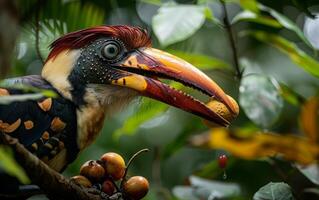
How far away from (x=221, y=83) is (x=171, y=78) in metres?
2.08

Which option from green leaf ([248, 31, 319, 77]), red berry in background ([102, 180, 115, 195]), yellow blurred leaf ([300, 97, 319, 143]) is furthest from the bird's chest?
yellow blurred leaf ([300, 97, 319, 143])

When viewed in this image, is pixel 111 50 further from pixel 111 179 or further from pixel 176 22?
pixel 111 179

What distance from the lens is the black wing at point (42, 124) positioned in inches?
102

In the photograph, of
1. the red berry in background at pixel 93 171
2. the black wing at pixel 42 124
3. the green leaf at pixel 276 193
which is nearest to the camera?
the green leaf at pixel 276 193

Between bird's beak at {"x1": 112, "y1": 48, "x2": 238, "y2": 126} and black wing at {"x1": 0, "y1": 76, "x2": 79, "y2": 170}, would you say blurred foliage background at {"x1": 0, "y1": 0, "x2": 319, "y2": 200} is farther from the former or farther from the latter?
black wing at {"x1": 0, "y1": 76, "x2": 79, "y2": 170}

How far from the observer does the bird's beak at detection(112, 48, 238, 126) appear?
2.75 meters

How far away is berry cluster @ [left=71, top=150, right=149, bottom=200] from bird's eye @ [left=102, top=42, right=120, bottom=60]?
2.12 ft

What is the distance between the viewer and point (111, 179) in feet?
8.30

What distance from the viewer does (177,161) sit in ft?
18.3

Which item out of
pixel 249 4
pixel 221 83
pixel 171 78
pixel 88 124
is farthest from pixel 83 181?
pixel 221 83

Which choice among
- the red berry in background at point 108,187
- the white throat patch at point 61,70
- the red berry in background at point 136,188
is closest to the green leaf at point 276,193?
the red berry in background at point 136,188

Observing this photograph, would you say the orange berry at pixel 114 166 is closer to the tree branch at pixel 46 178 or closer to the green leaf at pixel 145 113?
the tree branch at pixel 46 178

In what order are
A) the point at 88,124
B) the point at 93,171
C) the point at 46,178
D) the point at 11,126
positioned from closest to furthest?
the point at 46,178, the point at 93,171, the point at 11,126, the point at 88,124

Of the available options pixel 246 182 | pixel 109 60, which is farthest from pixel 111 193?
pixel 246 182
